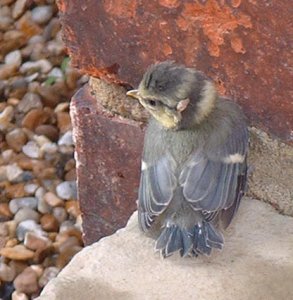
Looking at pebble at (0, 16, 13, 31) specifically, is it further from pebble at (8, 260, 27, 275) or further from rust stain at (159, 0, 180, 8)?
rust stain at (159, 0, 180, 8)

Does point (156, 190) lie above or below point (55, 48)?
above

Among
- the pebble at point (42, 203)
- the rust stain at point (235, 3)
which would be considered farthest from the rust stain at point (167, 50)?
the pebble at point (42, 203)

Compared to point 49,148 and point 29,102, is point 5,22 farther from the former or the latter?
point 49,148

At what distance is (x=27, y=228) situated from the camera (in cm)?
242

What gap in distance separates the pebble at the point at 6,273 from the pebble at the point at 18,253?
0.02 meters

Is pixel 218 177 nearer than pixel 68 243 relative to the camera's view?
Yes

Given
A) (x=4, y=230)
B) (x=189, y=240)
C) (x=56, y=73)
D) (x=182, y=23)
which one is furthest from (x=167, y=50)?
(x=56, y=73)

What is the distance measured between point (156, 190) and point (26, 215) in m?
0.88

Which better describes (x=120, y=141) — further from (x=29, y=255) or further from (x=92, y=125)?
(x=29, y=255)

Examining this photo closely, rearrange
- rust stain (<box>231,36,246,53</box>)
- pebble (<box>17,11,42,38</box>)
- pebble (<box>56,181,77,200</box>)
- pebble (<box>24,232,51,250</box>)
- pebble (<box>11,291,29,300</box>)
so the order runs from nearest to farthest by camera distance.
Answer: rust stain (<box>231,36,246,53</box>) → pebble (<box>11,291,29,300</box>) → pebble (<box>24,232,51,250</box>) → pebble (<box>56,181,77,200</box>) → pebble (<box>17,11,42,38</box>)

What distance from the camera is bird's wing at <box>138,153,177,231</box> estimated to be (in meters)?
1.60

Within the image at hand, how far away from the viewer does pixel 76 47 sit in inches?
71.0

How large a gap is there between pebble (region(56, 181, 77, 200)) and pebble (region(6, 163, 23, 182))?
0.35ft

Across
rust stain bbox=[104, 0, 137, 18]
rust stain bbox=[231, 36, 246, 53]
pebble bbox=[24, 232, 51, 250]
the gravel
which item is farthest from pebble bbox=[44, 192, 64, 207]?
rust stain bbox=[231, 36, 246, 53]
